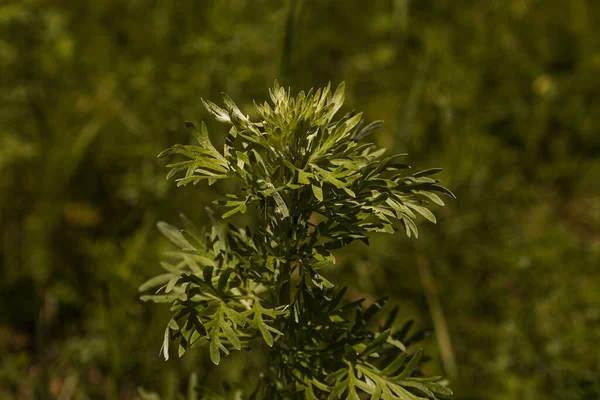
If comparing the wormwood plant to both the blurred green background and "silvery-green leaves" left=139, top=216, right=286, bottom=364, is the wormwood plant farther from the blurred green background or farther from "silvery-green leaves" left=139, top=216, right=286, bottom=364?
the blurred green background

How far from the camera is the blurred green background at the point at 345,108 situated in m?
2.78

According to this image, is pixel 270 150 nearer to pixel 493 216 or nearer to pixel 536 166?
pixel 493 216

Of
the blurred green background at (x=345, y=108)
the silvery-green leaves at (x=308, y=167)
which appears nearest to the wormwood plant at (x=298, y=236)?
the silvery-green leaves at (x=308, y=167)

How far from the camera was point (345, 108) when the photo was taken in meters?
3.35

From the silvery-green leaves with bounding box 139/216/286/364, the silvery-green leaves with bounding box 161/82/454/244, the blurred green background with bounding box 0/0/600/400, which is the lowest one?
the silvery-green leaves with bounding box 139/216/286/364

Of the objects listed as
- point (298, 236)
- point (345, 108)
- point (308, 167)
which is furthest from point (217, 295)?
point (345, 108)

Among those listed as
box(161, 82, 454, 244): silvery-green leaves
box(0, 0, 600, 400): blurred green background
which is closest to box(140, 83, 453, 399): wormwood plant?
box(161, 82, 454, 244): silvery-green leaves

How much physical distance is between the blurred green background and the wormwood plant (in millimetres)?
1059

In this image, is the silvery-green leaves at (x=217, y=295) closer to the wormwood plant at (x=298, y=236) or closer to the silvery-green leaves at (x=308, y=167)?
the wormwood plant at (x=298, y=236)

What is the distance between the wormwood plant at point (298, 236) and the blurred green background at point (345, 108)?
3.48 ft

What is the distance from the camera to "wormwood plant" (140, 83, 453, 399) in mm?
1174

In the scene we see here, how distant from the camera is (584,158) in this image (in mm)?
4152

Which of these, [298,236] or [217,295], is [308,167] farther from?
Answer: [217,295]

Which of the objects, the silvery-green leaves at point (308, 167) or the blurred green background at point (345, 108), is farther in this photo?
the blurred green background at point (345, 108)
